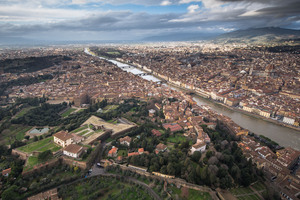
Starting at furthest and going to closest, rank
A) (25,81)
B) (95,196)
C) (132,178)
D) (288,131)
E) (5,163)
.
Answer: (25,81) → (288,131) → (5,163) → (132,178) → (95,196)

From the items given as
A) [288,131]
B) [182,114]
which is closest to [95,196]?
[182,114]

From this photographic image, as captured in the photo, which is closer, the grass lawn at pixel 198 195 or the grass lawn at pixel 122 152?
the grass lawn at pixel 198 195

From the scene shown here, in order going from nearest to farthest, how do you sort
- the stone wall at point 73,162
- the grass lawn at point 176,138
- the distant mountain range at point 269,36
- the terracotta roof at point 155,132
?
the stone wall at point 73,162 → the grass lawn at point 176,138 → the terracotta roof at point 155,132 → the distant mountain range at point 269,36

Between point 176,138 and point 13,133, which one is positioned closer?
point 176,138

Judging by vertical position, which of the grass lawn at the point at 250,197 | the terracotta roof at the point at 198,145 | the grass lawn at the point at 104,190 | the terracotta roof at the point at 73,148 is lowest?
the grass lawn at the point at 250,197

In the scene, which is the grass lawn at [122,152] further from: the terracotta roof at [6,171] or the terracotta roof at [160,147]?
the terracotta roof at [6,171]

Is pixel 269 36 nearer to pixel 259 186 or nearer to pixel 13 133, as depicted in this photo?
pixel 259 186

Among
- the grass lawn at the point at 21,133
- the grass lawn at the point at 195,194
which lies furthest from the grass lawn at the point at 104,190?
the grass lawn at the point at 21,133

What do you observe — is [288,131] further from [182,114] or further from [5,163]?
[5,163]

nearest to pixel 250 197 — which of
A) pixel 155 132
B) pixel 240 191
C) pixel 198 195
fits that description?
pixel 240 191

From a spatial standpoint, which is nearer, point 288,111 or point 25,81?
point 288,111

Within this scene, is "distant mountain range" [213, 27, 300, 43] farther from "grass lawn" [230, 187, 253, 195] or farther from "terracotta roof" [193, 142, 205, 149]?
"grass lawn" [230, 187, 253, 195]
